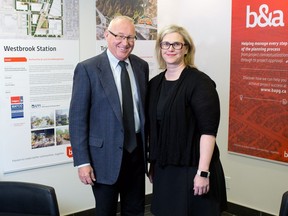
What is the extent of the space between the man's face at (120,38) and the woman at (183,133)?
17 centimetres

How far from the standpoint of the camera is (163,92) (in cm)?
214

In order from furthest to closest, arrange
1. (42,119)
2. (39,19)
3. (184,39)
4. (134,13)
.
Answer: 1. (134,13)
2. (42,119)
3. (39,19)
4. (184,39)

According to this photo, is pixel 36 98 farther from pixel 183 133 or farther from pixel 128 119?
pixel 183 133

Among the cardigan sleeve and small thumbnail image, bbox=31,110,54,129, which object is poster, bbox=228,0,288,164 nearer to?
the cardigan sleeve

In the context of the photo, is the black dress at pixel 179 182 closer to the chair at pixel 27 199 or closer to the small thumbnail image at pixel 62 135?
the chair at pixel 27 199

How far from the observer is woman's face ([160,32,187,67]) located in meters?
2.07

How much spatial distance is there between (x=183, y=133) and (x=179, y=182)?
28 centimetres

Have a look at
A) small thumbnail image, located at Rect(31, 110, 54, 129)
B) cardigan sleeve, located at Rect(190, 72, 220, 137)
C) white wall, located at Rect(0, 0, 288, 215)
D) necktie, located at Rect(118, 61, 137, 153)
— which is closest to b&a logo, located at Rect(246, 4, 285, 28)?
white wall, located at Rect(0, 0, 288, 215)

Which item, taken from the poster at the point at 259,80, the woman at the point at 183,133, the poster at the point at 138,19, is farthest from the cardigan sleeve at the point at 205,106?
the poster at the point at 138,19

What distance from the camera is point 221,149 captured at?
358 centimetres

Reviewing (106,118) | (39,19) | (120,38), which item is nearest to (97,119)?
(106,118)

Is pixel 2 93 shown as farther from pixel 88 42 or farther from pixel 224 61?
pixel 224 61

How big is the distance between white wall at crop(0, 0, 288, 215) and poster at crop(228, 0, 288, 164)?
3.7 inches

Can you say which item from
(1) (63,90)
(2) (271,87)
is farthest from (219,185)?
(1) (63,90)
